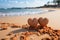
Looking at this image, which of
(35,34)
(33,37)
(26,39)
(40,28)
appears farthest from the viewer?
(40,28)

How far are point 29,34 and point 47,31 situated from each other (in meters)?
0.84

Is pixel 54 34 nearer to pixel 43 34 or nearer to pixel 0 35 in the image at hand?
pixel 43 34

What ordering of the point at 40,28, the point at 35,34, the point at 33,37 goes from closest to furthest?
the point at 33,37 < the point at 35,34 < the point at 40,28

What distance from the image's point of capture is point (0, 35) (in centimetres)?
601

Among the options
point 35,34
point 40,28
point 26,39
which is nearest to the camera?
point 26,39

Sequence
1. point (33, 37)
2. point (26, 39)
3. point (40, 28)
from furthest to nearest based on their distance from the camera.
Answer: point (40, 28) → point (33, 37) → point (26, 39)

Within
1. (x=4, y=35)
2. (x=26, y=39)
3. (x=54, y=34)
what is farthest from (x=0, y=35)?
(x=54, y=34)

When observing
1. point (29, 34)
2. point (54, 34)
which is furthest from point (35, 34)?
point (54, 34)

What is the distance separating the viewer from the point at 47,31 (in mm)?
6449

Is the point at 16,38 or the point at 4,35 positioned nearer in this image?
the point at 16,38

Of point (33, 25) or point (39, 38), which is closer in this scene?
point (39, 38)

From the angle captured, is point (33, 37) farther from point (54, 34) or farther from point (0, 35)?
point (0, 35)

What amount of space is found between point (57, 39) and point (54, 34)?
0.70 meters

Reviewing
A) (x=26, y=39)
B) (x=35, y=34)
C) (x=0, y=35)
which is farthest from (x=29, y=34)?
(x=0, y=35)
